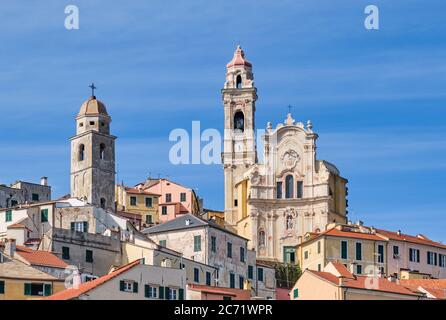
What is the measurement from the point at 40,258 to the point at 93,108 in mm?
40682

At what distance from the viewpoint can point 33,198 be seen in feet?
472

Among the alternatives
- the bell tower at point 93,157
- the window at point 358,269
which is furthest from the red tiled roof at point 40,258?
the window at point 358,269

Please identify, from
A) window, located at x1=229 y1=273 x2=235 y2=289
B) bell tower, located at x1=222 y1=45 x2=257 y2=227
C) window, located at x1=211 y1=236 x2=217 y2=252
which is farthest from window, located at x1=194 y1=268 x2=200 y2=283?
bell tower, located at x1=222 y1=45 x2=257 y2=227

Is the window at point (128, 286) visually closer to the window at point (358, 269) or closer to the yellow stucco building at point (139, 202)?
the window at point (358, 269)

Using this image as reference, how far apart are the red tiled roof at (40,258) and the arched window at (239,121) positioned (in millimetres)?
71590

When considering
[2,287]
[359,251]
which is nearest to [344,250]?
[359,251]

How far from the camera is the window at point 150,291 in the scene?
87.3 metres

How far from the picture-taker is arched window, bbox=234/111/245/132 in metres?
173

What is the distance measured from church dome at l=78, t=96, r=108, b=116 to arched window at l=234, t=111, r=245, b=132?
113 ft

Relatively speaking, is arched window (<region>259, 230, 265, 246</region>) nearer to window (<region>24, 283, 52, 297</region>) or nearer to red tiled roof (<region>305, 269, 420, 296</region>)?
red tiled roof (<region>305, 269, 420, 296</region>)

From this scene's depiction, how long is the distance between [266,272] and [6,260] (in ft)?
104
